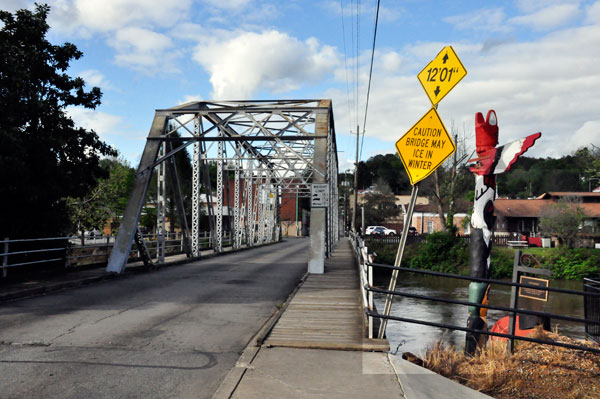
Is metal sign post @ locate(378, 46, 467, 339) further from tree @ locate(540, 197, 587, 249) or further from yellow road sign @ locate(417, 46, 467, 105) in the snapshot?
tree @ locate(540, 197, 587, 249)

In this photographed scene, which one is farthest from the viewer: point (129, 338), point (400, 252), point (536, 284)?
point (129, 338)

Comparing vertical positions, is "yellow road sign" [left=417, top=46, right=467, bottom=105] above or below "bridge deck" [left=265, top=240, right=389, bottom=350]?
above

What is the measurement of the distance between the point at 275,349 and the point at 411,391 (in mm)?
2242

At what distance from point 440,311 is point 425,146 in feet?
49.4

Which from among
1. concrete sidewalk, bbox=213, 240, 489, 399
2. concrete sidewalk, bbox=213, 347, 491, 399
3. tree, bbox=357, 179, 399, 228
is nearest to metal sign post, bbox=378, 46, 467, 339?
concrete sidewalk, bbox=213, 240, 489, 399

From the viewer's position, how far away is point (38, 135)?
578 inches

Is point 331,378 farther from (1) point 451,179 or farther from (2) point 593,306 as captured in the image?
(1) point 451,179

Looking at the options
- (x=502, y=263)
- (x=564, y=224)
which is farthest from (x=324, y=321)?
(x=564, y=224)

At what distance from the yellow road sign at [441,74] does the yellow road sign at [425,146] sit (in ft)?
1.00

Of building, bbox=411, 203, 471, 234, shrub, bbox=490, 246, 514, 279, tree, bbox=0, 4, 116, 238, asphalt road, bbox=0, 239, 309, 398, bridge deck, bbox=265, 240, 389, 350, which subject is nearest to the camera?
asphalt road, bbox=0, 239, 309, 398

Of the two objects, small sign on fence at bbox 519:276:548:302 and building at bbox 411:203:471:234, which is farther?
building at bbox 411:203:471:234

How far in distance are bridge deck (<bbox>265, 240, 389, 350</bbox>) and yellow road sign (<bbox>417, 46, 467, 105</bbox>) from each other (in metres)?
3.63

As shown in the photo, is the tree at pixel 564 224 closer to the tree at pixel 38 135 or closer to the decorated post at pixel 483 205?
the decorated post at pixel 483 205

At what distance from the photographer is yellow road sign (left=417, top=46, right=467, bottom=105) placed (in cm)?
730
